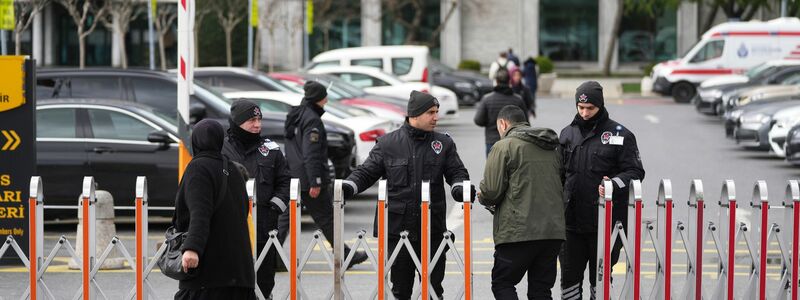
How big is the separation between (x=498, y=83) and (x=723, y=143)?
11.0 m

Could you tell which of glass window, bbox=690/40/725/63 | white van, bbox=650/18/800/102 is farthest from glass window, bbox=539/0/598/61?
glass window, bbox=690/40/725/63

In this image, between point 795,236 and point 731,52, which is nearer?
point 795,236

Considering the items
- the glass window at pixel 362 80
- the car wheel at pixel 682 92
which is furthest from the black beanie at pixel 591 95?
the car wheel at pixel 682 92

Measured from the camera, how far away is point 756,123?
23.7 metres

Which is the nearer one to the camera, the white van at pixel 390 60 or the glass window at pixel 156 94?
the glass window at pixel 156 94

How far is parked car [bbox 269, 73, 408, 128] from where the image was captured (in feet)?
78.6

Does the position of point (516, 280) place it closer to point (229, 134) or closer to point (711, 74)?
point (229, 134)

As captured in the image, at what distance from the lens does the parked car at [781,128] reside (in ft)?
70.0

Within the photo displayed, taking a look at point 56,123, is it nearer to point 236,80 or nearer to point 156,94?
point 156,94

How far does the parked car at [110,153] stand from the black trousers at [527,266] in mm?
6350

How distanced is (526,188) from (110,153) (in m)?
7.02

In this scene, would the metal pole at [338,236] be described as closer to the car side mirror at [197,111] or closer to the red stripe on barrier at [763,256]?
the red stripe on barrier at [763,256]

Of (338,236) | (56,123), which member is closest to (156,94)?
(56,123)

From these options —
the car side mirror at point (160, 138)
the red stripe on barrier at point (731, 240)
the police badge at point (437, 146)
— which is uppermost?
the police badge at point (437, 146)
